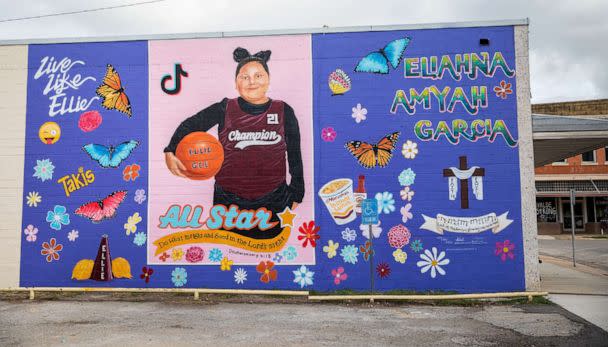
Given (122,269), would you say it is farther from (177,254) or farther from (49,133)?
(49,133)

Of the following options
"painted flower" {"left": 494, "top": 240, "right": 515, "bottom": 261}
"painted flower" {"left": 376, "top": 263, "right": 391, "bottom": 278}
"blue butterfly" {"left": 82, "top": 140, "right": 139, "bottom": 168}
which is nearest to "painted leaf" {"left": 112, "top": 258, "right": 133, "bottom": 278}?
"blue butterfly" {"left": 82, "top": 140, "right": 139, "bottom": 168}

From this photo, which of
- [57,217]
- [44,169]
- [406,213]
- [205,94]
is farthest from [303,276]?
[44,169]

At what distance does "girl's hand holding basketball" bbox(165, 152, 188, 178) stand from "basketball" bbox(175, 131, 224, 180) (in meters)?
0.09

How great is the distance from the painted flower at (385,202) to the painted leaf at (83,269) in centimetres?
752

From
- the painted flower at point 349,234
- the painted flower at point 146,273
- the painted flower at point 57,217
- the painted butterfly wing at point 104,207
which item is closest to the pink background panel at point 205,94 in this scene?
the painted flower at point 146,273

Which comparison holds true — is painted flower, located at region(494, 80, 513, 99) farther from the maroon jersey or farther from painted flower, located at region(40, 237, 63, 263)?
painted flower, located at region(40, 237, 63, 263)

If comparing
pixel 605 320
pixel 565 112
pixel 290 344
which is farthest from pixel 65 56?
pixel 565 112

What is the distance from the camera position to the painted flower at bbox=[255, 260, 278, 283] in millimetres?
13938

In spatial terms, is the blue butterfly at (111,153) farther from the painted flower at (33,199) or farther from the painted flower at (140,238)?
the painted flower at (140,238)

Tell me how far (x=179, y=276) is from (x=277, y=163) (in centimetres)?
382

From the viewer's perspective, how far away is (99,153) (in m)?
14.5

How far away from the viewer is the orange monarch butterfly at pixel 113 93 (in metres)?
14.6

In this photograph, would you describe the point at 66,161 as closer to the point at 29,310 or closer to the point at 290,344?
the point at 29,310

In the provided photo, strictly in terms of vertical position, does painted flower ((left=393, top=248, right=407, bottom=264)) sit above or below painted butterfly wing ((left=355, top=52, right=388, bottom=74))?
below
